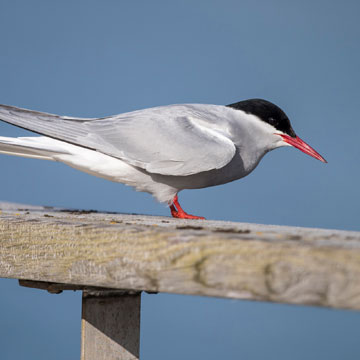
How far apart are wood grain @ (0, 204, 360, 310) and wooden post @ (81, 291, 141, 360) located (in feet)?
1.17

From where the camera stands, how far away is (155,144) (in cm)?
248

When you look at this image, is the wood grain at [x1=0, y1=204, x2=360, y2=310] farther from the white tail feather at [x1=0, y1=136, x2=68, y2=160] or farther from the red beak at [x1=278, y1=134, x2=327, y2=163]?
the red beak at [x1=278, y1=134, x2=327, y2=163]

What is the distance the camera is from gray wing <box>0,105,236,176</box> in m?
2.39

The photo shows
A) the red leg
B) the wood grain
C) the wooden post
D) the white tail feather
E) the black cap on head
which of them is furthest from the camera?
the black cap on head

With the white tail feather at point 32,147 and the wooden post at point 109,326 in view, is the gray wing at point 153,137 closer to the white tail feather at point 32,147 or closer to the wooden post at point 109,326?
the white tail feather at point 32,147

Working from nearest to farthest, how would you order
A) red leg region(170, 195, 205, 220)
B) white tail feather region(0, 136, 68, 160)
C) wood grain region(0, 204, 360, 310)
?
1. wood grain region(0, 204, 360, 310)
2. white tail feather region(0, 136, 68, 160)
3. red leg region(170, 195, 205, 220)

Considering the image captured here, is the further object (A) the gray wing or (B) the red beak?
(B) the red beak

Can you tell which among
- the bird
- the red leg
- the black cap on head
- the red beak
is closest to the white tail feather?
the bird

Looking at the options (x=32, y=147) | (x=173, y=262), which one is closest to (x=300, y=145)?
(x=32, y=147)

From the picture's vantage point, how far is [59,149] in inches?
96.3

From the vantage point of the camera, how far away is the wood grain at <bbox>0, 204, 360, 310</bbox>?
4.16ft

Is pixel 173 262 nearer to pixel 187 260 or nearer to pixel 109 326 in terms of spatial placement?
pixel 187 260

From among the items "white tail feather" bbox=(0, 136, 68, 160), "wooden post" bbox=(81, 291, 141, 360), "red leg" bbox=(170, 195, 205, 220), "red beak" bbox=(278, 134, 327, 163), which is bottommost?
"wooden post" bbox=(81, 291, 141, 360)

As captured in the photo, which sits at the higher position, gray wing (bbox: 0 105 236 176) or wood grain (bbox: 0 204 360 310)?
gray wing (bbox: 0 105 236 176)
